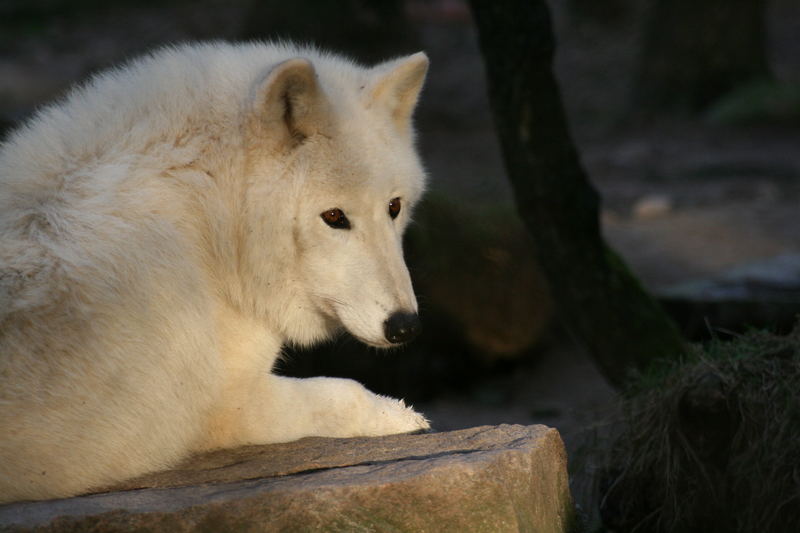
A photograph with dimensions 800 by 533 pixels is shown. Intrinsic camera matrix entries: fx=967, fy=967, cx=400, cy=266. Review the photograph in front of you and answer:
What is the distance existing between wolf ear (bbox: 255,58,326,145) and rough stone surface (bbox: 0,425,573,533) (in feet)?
3.96

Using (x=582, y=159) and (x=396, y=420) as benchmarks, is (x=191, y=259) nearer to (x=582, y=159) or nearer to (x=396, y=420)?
(x=396, y=420)

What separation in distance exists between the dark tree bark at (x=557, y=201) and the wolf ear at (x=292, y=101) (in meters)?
1.86

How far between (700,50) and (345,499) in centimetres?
1321

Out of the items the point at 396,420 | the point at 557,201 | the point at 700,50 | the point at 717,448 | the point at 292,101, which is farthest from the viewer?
the point at 700,50

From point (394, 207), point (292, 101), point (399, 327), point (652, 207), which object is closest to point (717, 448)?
point (399, 327)

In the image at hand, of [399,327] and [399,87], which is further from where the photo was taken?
[399,87]

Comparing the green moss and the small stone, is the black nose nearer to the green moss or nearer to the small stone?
the small stone

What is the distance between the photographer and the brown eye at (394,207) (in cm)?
380

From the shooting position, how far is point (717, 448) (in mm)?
4301

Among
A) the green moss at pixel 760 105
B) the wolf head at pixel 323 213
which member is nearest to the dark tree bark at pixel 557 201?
the wolf head at pixel 323 213

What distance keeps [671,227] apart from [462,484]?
25.1ft

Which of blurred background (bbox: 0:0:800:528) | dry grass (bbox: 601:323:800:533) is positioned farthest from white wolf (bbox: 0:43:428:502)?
dry grass (bbox: 601:323:800:533)

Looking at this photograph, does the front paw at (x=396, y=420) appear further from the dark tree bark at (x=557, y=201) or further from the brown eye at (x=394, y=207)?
the dark tree bark at (x=557, y=201)

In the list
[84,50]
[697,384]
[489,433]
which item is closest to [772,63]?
[84,50]
